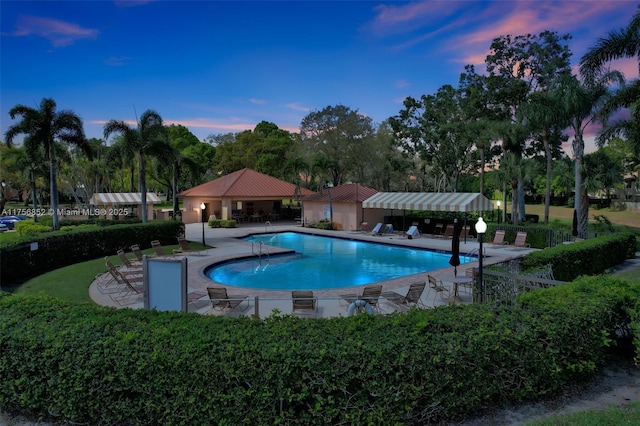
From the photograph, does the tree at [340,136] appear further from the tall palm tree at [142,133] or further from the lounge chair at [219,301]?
the lounge chair at [219,301]

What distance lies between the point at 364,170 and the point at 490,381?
42754mm

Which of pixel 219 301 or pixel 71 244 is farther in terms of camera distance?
pixel 71 244

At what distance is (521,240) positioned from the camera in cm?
2106

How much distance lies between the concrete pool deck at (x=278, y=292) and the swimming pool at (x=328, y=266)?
2.30 feet

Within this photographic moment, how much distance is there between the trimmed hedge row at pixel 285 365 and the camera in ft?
14.6

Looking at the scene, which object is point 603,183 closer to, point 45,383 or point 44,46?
point 45,383

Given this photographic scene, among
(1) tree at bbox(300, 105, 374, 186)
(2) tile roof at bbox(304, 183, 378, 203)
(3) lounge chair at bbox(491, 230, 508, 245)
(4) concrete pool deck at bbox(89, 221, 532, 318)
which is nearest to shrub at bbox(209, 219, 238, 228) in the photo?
(4) concrete pool deck at bbox(89, 221, 532, 318)

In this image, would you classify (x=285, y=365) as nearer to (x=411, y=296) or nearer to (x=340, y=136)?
(x=411, y=296)

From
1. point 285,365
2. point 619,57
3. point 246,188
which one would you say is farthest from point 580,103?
point 246,188

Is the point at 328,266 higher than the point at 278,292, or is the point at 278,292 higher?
the point at 278,292

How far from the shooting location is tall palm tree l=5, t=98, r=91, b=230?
2195cm

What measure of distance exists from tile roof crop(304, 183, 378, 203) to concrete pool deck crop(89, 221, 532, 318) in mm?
2948

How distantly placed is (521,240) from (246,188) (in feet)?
Answer: 79.4

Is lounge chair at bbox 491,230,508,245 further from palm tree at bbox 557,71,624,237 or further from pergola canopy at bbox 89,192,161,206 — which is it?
pergola canopy at bbox 89,192,161,206
